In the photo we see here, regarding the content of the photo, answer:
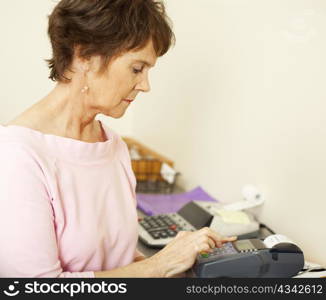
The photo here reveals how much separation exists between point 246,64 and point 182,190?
29.8 inches

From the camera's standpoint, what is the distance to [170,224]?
A: 1607 mm

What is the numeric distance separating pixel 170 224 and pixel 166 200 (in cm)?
38

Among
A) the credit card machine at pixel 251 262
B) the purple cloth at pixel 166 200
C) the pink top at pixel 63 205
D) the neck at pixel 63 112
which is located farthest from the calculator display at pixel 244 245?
the purple cloth at pixel 166 200

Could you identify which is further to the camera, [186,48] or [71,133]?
[186,48]

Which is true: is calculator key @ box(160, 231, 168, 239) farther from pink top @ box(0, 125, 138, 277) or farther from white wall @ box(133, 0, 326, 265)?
white wall @ box(133, 0, 326, 265)

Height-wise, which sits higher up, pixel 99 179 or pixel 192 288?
pixel 99 179

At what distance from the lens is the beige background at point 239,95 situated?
4.63ft

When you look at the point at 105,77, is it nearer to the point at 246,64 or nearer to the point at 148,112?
the point at 246,64

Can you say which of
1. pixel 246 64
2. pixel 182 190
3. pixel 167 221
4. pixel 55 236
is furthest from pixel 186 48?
pixel 55 236

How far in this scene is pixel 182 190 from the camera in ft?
7.19

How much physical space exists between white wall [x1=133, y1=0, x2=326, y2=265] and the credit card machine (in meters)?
0.30

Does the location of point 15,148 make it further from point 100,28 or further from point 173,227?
point 173,227

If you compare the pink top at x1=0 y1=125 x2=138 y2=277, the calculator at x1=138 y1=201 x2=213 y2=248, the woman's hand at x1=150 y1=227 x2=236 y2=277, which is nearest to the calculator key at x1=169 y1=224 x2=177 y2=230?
the calculator at x1=138 y1=201 x2=213 y2=248

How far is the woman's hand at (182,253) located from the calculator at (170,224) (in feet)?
1.07
